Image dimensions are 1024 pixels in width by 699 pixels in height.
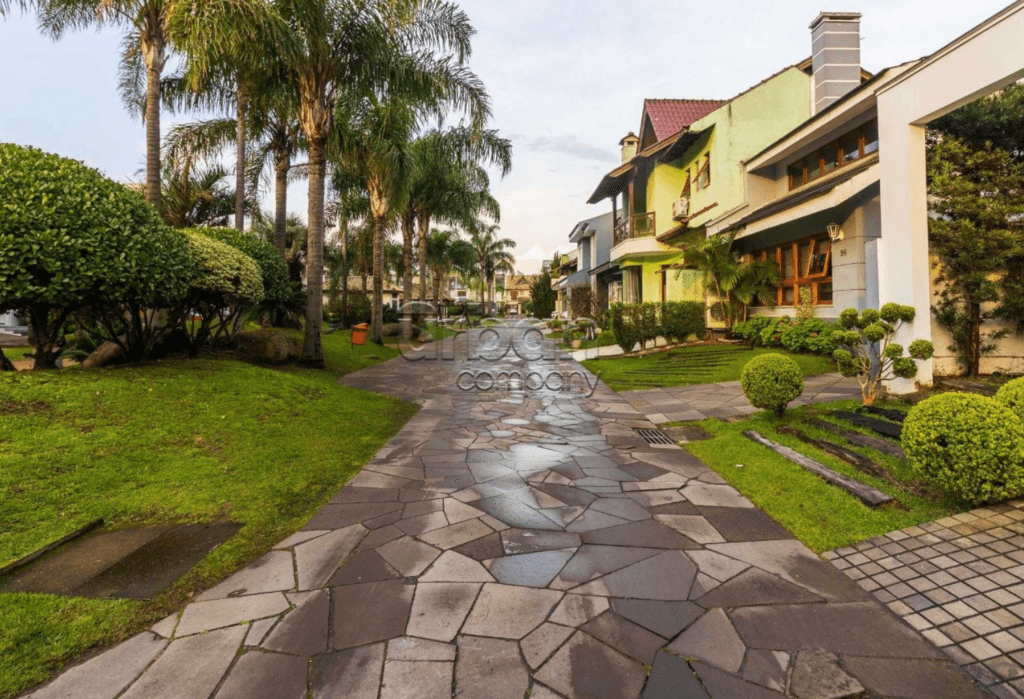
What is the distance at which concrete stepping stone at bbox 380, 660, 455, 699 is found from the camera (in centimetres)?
224

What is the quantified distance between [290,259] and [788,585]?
23.4 meters

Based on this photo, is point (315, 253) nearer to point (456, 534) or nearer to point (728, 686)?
point (456, 534)

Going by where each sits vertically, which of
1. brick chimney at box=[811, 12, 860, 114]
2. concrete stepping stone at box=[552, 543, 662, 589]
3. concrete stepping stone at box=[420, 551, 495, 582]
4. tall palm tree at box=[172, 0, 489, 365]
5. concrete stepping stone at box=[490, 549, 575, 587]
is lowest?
concrete stepping stone at box=[552, 543, 662, 589]

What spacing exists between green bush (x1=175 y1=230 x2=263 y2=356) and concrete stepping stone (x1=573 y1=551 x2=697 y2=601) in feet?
27.9

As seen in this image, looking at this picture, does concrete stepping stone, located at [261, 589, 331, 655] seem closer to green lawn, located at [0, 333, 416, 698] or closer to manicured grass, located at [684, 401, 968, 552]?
green lawn, located at [0, 333, 416, 698]

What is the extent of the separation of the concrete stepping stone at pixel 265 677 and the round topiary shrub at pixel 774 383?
6269mm

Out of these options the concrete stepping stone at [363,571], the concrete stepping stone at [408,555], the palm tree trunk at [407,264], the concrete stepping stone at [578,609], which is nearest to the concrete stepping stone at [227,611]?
the concrete stepping stone at [363,571]

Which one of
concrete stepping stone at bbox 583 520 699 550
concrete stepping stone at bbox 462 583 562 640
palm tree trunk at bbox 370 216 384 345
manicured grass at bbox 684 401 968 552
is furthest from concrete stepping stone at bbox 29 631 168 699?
palm tree trunk at bbox 370 216 384 345

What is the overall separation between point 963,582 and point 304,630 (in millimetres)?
3805

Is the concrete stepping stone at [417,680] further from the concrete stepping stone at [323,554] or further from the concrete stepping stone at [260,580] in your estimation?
the concrete stepping stone at [260,580]

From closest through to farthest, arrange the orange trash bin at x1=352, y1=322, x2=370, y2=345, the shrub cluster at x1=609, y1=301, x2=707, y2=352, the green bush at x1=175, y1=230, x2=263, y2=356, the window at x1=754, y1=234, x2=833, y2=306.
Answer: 1. the green bush at x1=175, y1=230, x2=263, y2=356
2. the window at x1=754, y1=234, x2=833, y2=306
3. the shrub cluster at x1=609, y1=301, x2=707, y2=352
4. the orange trash bin at x1=352, y1=322, x2=370, y2=345

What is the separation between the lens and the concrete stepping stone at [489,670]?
2.27 metres

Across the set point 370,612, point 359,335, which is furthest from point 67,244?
point 359,335

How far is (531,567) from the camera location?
3.39 metres
